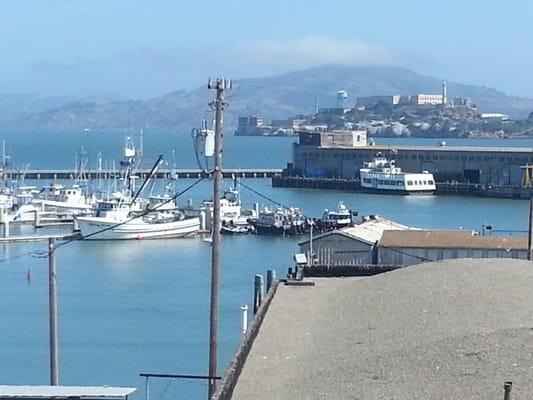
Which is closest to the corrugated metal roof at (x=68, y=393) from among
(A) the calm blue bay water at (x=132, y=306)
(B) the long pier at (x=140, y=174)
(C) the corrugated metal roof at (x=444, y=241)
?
(A) the calm blue bay water at (x=132, y=306)

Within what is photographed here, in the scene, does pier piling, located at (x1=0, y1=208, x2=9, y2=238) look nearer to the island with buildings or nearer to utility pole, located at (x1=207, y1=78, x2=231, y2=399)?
utility pole, located at (x1=207, y1=78, x2=231, y2=399)

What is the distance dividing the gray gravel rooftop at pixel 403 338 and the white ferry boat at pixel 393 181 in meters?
31.9

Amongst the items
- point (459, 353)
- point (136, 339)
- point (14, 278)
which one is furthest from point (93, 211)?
point (459, 353)

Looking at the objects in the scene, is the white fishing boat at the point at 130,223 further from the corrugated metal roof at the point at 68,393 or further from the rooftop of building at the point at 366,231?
the corrugated metal roof at the point at 68,393

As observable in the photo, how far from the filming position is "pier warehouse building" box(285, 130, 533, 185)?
Result: 42156 millimetres

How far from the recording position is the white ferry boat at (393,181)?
4044 cm

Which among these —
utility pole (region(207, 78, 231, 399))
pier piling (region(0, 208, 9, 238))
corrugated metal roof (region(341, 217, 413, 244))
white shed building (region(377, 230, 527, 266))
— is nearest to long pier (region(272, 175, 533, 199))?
pier piling (region(0, 208, 9, 238))

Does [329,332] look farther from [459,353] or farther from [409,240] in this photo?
[409,240]

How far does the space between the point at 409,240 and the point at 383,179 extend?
26.2 m

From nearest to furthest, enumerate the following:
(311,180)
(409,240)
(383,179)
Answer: (409,240) < (383,179) < (311,180)

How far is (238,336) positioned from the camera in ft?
40.9

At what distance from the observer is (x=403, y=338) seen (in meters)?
6.10

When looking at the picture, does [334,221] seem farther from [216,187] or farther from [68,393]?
[68,393]

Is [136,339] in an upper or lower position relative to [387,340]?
lower
